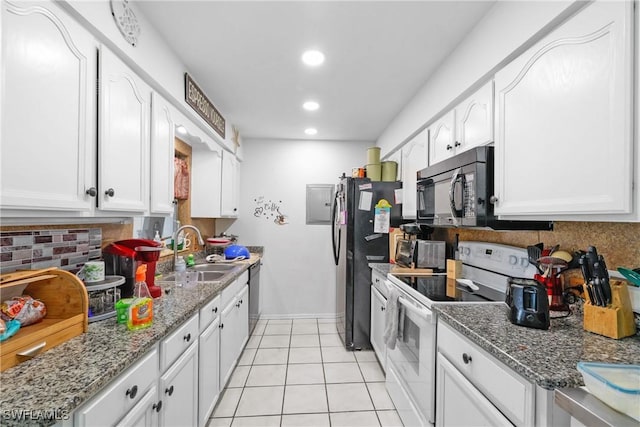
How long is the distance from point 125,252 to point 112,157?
19.5 inches

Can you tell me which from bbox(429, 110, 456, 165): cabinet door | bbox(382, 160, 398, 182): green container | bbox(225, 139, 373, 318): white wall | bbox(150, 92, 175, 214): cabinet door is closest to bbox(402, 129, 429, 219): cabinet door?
bbox(429, 110, 456, 165): cabinet door

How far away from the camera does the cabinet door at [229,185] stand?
10.4ft

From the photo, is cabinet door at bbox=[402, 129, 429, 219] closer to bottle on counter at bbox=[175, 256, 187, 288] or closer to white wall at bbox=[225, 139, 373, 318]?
white wall at bbox=[225, 139, 373, 318]

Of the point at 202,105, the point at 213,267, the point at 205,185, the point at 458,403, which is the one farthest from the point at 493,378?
the point at 205,185

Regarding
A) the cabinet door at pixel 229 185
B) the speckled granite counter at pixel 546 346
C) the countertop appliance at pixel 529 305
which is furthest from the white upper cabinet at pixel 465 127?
the cabinet door at pixel 229 185

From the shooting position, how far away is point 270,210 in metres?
3.93

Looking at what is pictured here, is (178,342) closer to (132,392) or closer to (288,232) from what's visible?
(132,392)

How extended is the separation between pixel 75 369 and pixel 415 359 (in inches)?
61.7

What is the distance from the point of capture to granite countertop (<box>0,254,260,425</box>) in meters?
0.68

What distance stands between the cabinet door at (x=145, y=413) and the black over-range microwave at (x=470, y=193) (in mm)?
1652

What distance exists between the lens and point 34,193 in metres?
0.92

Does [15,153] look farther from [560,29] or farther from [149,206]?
[560,29]

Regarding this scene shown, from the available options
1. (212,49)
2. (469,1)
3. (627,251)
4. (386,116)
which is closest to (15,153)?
(212,49)

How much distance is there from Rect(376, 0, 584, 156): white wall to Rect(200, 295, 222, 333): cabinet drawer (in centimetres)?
202
